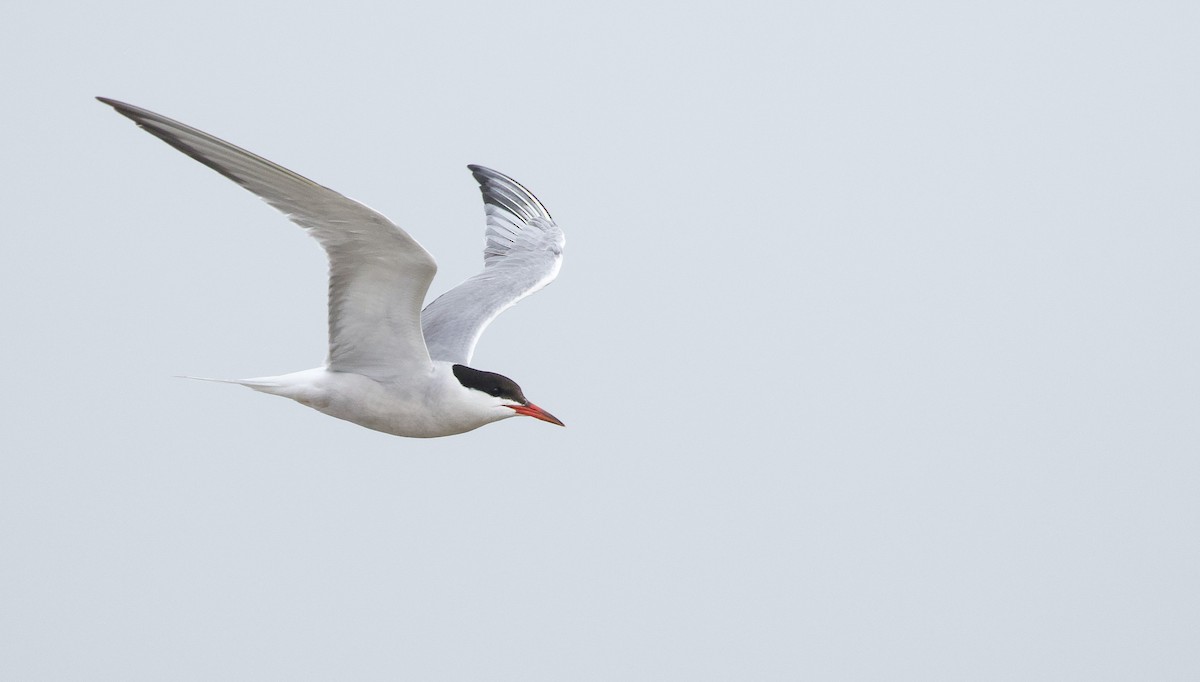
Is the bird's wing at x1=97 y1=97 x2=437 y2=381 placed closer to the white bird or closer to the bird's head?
the white bird

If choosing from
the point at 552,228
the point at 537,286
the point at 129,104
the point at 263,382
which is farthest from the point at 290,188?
the point at 552,228

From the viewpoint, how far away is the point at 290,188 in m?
5.34

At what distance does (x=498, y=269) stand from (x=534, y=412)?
5.86 feet

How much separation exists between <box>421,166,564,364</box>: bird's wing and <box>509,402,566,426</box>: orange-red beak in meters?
0.60

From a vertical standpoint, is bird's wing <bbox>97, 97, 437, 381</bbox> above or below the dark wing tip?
below

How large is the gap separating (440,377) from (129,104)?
6.53ft

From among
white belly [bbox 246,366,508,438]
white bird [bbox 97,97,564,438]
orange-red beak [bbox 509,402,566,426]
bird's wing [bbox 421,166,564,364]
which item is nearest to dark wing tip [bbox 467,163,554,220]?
bird's wing [bbox 421,166,564,364]

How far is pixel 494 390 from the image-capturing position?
627cm

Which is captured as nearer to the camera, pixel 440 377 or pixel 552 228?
pixel 440 377

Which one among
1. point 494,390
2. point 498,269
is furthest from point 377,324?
point 498,269

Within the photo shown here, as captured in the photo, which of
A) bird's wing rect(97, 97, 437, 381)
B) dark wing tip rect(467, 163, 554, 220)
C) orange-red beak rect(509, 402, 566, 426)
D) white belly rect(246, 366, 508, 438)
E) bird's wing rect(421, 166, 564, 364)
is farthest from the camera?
dark wing tip rect(467, 163, 554, 220)

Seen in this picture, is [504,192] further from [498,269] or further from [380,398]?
[380,398]

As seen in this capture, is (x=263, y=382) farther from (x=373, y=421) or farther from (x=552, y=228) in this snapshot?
(x=552, y=228)

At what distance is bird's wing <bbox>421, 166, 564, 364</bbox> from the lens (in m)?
7.10
